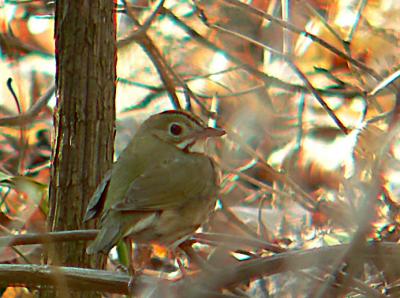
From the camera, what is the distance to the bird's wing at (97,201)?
8.97 ft

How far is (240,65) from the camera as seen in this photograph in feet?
13.1

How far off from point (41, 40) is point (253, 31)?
1.56 metres

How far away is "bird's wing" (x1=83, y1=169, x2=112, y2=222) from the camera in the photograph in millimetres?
2734

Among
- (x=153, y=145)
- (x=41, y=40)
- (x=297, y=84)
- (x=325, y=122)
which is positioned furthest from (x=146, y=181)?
(x=41, y=40)

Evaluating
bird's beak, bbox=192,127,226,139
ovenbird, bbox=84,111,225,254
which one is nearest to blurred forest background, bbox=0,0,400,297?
bird's beak, bbox=192,127,226,139

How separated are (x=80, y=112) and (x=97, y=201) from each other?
0.43 m

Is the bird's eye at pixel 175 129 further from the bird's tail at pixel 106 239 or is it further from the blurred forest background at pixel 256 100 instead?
the bird's tail at pixel 106 239

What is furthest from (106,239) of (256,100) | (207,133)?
(256,100)

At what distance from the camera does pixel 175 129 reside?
126 inches

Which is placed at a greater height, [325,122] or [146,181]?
[325,122]

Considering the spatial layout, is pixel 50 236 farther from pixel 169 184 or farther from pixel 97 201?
pixel 169 184

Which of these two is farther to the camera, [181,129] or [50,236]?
[181,129]

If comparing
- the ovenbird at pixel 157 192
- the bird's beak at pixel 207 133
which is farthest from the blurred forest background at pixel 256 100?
the ovenbird at pixel 157 192

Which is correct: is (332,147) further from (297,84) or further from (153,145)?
(153,145)
